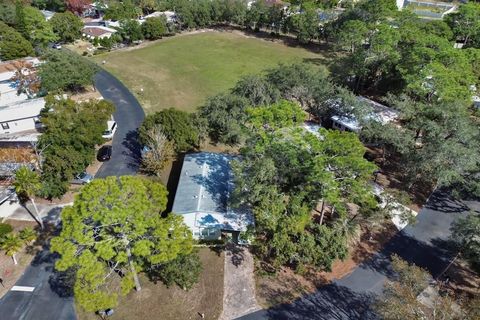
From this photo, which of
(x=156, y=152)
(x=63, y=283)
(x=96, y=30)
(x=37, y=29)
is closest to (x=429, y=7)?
(x=96, y=30)

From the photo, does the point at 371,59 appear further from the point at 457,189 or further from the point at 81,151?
the point at 81,151

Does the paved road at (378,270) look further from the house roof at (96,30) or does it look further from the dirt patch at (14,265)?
the house roof at (96,30)

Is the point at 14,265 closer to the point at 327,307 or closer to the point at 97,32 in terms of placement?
the point at 327,307

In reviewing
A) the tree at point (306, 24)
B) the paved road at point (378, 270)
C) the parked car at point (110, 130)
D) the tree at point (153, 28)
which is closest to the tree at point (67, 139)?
the parked car at point (110, 130)

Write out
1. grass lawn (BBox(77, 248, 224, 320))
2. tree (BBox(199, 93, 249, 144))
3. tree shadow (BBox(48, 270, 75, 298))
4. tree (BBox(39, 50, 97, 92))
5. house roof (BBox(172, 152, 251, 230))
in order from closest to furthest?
grass lawn (BBox(77, 248, 224, 320)) < tree shadow (BBox(48, 270, 75, 298)) < house roof (BBox(172, 152, 251, 230)) < tree (BBox(199, 93, 249, 144)) < tree (BBox(39, 50, 97, 92))

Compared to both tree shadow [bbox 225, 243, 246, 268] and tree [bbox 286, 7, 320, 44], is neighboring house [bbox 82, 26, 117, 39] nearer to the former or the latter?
tree [bbox 286, 7, 320, 44]

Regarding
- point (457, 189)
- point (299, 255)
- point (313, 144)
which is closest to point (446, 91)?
point (457, 189)

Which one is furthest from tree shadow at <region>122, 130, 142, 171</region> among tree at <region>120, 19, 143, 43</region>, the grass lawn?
tree at <region>120, 19, 143, 43</region>

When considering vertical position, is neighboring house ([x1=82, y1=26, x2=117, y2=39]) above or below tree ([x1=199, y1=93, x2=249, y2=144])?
above
